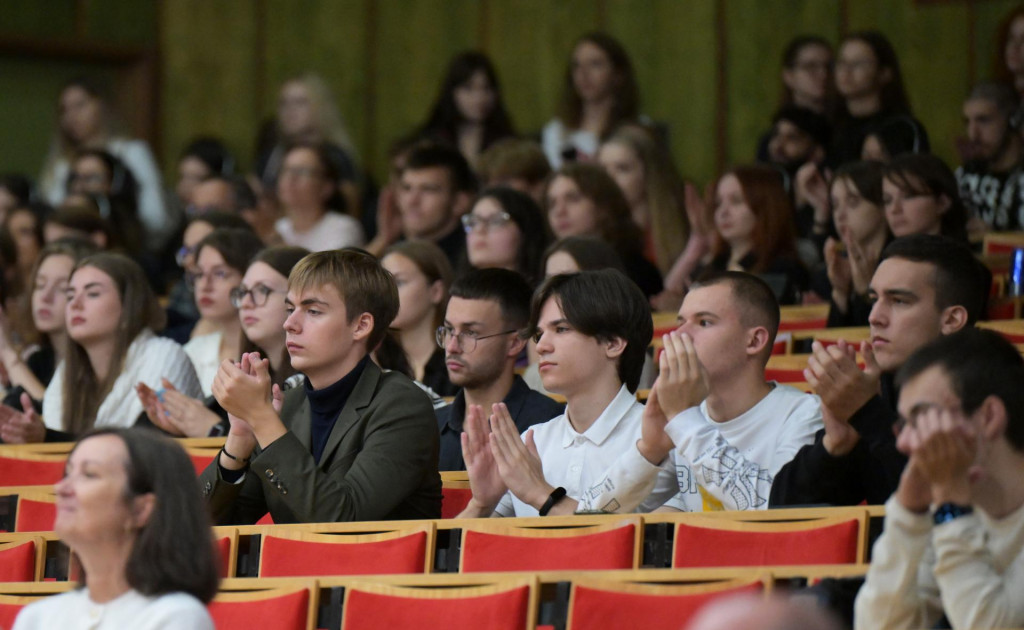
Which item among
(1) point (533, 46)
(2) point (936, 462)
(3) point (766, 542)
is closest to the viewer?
(2) point (936, 462)

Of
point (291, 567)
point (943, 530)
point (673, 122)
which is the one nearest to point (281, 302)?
point (291, 567)

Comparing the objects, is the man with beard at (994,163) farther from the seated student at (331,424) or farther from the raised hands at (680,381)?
the seated student at (331,424)

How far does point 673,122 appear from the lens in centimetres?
647

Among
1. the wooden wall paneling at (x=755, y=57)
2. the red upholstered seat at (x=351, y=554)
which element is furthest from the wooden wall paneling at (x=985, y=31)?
the red upholstered seat at (x=351, y=554)

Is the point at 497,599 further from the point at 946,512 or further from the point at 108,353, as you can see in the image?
the point at 108,353

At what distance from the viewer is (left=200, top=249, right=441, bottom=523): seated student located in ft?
8.84

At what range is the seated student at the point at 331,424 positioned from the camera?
2.69 m

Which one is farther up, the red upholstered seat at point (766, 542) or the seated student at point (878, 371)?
the seated student at point (878, 371)

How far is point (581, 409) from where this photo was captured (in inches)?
116

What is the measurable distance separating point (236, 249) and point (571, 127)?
6.64 feet

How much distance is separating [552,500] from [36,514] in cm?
115

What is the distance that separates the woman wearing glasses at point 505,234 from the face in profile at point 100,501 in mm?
2343

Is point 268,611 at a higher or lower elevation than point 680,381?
lower

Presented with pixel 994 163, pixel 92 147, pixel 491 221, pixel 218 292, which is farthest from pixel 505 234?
pixel 92 147
